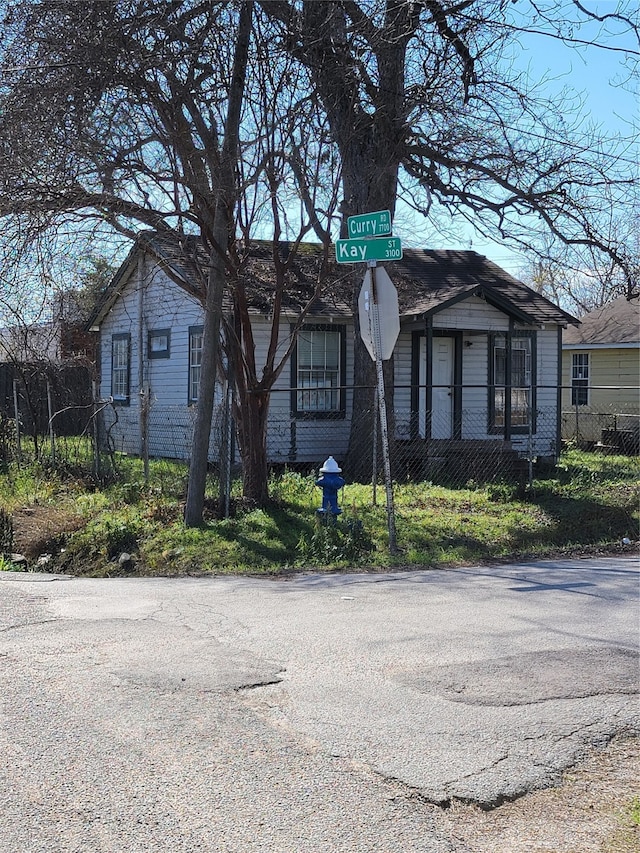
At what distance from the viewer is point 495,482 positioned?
17.2 meters

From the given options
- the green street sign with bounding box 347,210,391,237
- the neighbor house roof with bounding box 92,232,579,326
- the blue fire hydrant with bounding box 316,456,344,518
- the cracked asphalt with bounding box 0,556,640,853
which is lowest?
the cracked asphalt with bounding box 0,556,640,853

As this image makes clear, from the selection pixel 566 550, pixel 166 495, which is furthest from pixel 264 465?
pixel 566 550

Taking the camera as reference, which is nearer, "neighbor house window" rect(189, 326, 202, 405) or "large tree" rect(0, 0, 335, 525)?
"large tree" rect(0, 0, 335, 525)

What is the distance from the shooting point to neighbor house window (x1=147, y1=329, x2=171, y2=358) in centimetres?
2116

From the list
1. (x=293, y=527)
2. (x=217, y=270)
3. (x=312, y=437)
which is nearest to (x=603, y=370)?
(x=312, y=437)

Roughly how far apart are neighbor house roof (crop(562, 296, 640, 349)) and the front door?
8415 millimetres

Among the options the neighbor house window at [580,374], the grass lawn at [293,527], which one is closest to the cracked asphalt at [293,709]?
the grass lawn at [293,527]

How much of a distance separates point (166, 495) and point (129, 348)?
10.4m

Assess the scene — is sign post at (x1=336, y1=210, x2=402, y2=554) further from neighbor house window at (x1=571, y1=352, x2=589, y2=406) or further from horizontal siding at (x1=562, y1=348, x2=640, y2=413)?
neighbor house window at (x1=571, y1=352, x2=589, y2=406)

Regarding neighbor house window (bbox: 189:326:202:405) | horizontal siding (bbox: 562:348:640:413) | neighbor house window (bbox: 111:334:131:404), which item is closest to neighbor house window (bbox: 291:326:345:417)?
neighbor house window (bbox: 189:326:202:405)

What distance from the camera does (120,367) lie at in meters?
23.6

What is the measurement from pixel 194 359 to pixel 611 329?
14.3 m

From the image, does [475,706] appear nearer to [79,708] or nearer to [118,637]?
[79,708]

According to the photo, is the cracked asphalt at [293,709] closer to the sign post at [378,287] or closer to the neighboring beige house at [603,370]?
the sign post at [378,287]
